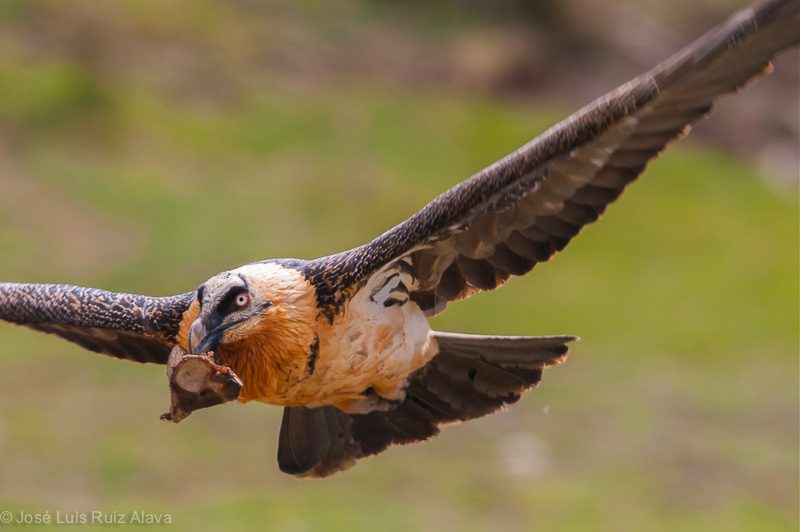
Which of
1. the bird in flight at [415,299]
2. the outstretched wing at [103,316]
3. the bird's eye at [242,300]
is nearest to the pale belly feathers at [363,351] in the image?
the bird in flight at [415,299]

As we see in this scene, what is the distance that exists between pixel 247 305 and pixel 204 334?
0.94ft

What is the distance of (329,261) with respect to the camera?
6.47 meters

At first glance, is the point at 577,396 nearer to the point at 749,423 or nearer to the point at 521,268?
the point at 749,423

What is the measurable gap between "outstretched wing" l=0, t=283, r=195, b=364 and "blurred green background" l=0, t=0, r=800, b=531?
228 inches

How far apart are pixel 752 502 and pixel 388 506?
4.67 meters

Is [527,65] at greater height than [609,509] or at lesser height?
greater

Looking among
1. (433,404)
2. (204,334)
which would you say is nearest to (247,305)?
(204,334)

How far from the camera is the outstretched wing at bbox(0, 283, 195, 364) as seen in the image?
6.61 metres

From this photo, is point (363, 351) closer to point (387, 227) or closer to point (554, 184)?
point (554, 184)

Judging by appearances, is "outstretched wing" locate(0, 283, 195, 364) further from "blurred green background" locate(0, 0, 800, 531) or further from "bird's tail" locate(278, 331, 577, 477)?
"blurred green background" locate(0, 0, 800, 531)

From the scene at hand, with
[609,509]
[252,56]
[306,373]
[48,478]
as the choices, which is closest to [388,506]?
[609,509]

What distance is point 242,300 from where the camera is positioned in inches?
237

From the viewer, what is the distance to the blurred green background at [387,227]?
14.1 m

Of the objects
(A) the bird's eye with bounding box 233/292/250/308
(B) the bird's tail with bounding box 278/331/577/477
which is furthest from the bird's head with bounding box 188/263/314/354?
(B) the bird's tail with bounding box 278/331/577/477
